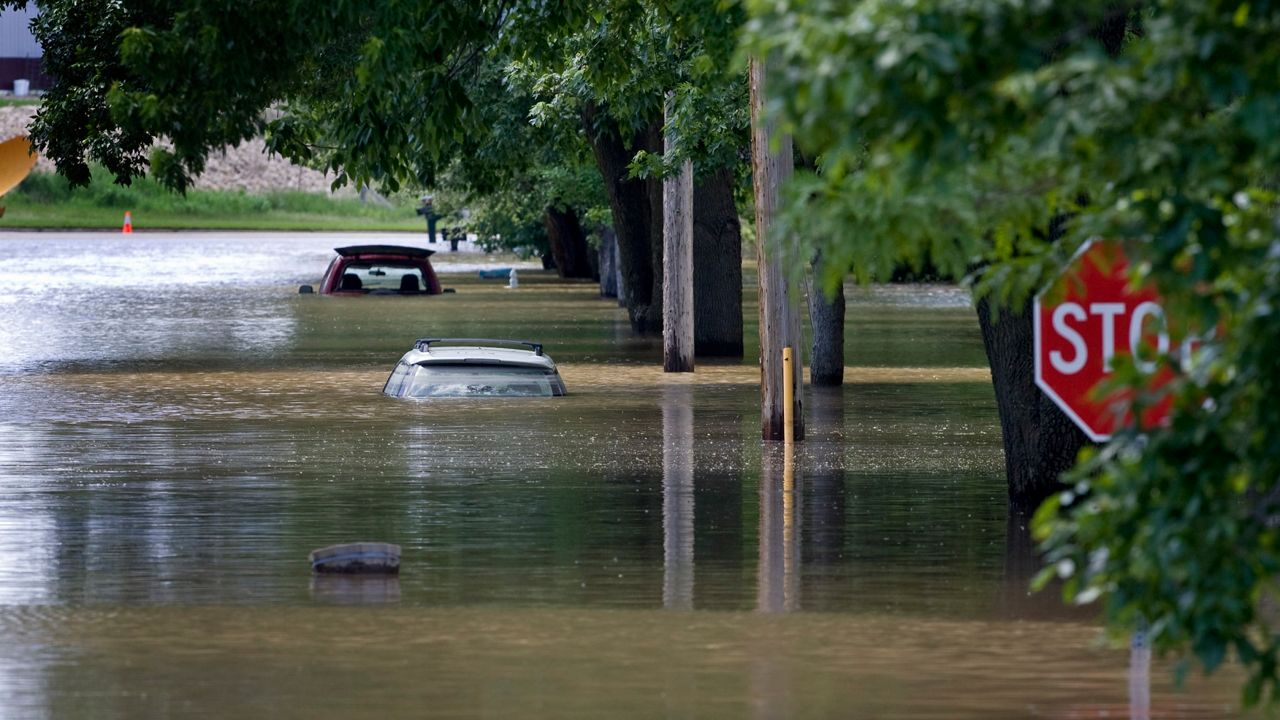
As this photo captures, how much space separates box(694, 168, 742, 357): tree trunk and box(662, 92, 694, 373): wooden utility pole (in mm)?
3470

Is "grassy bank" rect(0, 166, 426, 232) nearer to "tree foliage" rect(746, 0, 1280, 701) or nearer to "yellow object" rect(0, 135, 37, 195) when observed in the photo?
"yellow object" rect(0, 135, 37, 195)

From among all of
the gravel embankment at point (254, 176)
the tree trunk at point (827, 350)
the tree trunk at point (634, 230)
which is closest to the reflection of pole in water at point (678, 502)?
the tree trunk at point (827, 350)

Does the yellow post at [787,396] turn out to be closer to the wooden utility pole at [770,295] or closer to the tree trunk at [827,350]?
the wooden utility pole at [770,295]

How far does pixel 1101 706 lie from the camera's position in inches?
374

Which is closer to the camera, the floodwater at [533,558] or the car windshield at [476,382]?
the floodwater at [533,558]

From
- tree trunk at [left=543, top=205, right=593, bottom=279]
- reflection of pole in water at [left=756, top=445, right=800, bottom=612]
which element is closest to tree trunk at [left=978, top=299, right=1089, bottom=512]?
reflection of pole in water at [left=756, top=445, right=800, bottom=612]

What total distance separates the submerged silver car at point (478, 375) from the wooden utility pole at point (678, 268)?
3.37 meters

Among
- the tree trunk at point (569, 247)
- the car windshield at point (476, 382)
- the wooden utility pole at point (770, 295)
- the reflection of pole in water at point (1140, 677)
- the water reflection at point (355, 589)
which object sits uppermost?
the wooden utility pole at point (770, 295)

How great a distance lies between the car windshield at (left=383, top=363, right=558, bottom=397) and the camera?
26375 millimetres

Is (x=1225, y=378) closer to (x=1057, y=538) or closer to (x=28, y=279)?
(x=1057, y=538)

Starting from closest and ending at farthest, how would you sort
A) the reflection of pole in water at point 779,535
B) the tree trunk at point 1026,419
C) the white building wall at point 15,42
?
the reflection of pole in water at point 779,535, the tree trunk at point 1026,419, the white building wall at point 15,42

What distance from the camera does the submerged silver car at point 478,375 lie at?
2641cm

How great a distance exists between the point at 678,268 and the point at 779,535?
1513cm

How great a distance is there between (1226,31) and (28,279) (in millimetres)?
63138
